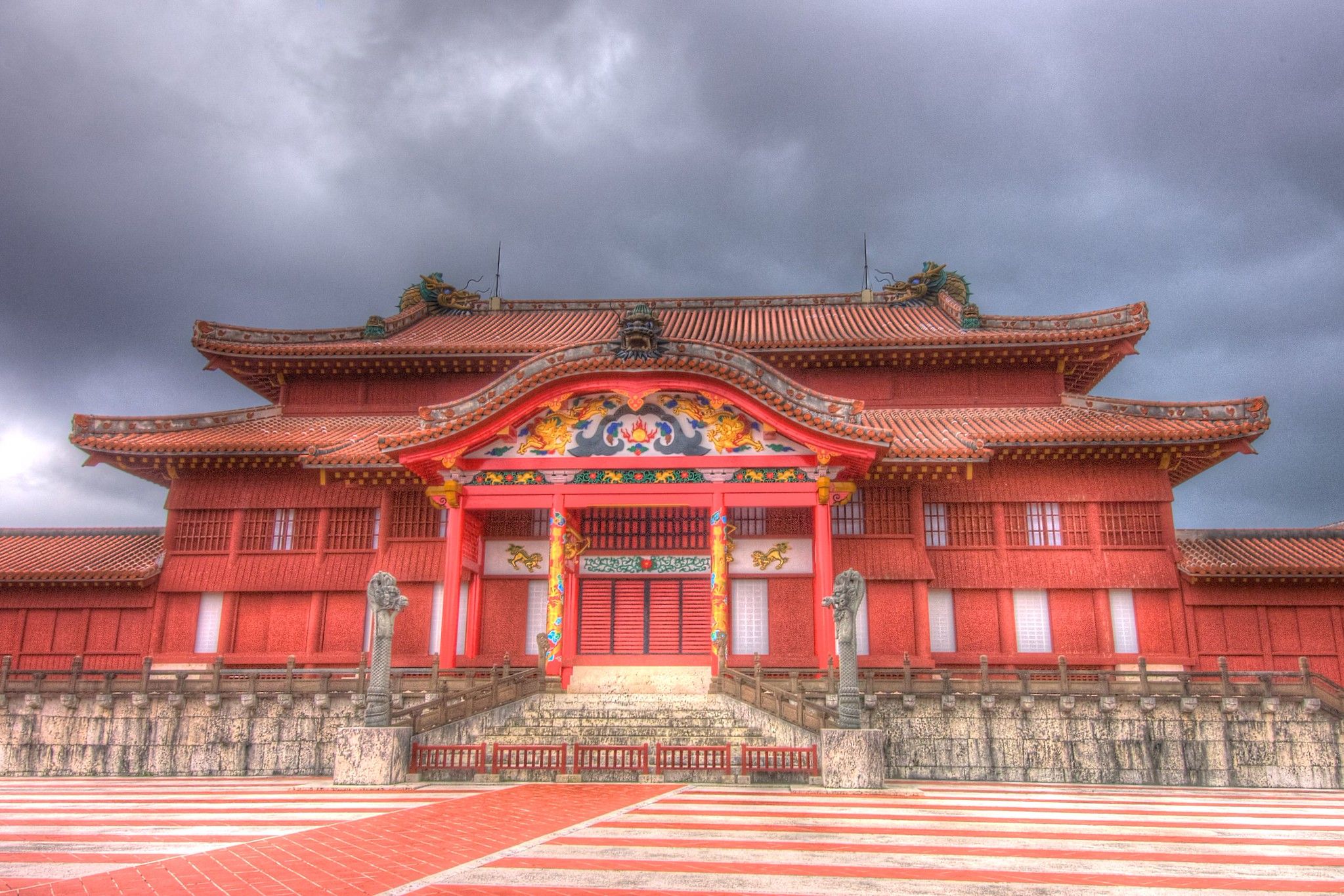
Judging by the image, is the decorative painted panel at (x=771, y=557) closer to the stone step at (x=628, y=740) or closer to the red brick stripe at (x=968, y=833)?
the stone step at (x=628, y=740)

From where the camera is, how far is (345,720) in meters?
17.0

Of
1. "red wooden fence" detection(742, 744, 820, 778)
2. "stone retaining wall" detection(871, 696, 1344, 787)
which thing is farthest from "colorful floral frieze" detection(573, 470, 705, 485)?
"red wooden fence" detection(742, 744, 820, 778)

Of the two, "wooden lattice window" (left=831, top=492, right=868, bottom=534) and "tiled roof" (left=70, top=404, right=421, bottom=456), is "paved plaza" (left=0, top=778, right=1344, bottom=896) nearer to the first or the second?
"wooden lattice window" (left=831, top=492, right=868, bottom=534)

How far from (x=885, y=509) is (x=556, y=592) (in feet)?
28.0

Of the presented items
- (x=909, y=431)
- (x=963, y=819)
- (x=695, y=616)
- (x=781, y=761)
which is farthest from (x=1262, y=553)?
(x=963, y=819)

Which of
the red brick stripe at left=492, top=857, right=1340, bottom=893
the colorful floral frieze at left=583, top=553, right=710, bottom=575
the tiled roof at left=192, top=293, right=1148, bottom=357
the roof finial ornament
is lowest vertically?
the red brick stripe at left=492, top=857, right=1340, bottom=893

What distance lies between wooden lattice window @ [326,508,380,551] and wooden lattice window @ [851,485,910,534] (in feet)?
41.4

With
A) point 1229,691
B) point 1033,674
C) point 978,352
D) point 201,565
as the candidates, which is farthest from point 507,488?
point 1229,691

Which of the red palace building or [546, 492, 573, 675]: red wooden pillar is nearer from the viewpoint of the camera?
[546, 492, 573, 675]: red wooden pillar

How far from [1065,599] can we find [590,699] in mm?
12026

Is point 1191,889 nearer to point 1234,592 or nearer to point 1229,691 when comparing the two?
point 1229,691

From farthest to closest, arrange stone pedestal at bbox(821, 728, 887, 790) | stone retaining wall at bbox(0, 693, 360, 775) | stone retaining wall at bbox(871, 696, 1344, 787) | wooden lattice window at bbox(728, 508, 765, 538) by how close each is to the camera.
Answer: wooden lattice window at bbox(728, 508, 765, 538)
stone retaining wall at bbox(0, 693, 360, 775)
stone retaining wall at bbox(871, 696, 1344, 787)
stone pedestal at bbox(821, 728, 887, 790)

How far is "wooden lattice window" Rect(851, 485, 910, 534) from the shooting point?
70.7 ft

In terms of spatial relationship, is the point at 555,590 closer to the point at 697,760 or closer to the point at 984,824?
the point at 697,760
